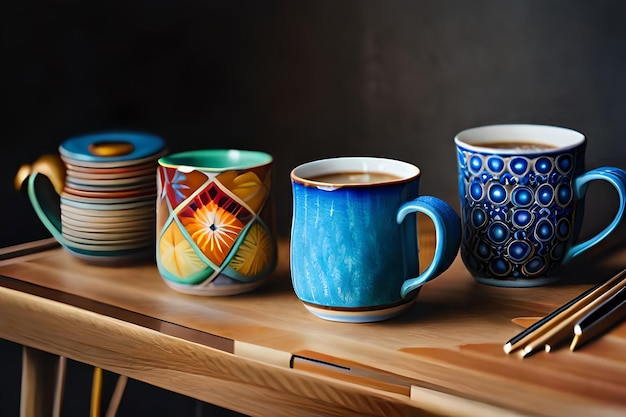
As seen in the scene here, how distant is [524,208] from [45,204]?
474 millimetres

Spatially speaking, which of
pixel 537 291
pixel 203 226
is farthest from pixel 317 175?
pixel 537 291

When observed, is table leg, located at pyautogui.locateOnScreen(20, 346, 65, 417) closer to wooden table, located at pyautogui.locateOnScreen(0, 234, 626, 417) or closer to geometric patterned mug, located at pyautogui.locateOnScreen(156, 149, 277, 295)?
wooden table, located at pyautogui.locateOnScreen(0, 234, 626, 417)

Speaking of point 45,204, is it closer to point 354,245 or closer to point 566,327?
point 354,245

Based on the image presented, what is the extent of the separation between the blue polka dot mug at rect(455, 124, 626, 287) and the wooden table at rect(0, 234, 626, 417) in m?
0.02

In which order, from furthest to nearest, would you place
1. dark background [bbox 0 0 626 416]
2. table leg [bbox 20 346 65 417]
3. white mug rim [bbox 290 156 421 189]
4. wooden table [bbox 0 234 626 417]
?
dark background [bbox 0 0 626 416] → table leg [bbox 20 346 65 417] → white mug rim [bbox 290 156 421 189] → wooden table [bbox 0 234 626 417]

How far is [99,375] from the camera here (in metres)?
1.03

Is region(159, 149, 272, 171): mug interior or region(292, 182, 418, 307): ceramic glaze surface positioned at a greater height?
region(159, 149, 272, 171): mug interior

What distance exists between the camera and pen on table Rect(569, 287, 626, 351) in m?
0.63

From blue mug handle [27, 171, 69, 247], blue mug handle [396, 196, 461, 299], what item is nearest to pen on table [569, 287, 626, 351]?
blue mug handle [396, 196, 461, 299]

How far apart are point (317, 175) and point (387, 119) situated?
Answer: 478 mm

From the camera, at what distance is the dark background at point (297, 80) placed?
102 cm

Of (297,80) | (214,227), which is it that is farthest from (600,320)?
(297,80)

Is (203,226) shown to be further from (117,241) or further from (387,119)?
(387,119)

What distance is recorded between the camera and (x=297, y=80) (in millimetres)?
1195
